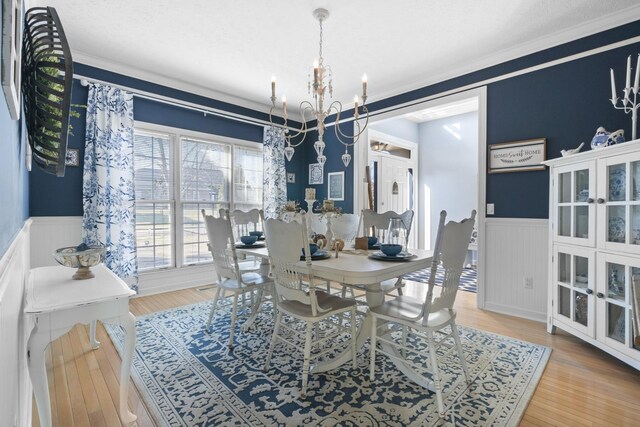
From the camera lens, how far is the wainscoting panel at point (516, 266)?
10.1ft

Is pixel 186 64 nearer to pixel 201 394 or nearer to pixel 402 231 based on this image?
pixel 402 231

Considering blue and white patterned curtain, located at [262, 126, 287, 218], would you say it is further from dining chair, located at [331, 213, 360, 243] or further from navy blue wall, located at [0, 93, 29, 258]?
navy blue wall, located at [0, 93, 29, 258]

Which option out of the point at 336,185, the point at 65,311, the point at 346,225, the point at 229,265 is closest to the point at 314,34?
the point at 346,225

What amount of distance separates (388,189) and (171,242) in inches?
147

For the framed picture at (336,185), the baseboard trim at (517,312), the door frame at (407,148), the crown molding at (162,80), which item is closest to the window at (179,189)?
the crown molding at (162,80)

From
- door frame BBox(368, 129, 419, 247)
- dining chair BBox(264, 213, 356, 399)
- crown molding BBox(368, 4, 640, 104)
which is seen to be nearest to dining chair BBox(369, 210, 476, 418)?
dining chair BBox(264, 213, 356, 399)

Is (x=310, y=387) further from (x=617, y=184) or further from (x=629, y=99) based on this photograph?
(x=629, y=99)

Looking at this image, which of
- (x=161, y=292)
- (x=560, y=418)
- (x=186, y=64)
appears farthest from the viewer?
(x=161, y=292)

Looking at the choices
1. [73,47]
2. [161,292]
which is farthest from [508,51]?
[161,292]

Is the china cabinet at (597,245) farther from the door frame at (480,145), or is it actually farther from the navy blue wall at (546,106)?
the door frame at (480,145)

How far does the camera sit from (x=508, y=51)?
126 inches

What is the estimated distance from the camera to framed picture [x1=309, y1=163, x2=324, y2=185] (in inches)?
210

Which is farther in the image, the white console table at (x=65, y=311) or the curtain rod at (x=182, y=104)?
the curtain rod at (x=182, y=104)

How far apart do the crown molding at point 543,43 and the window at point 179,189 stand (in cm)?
280
